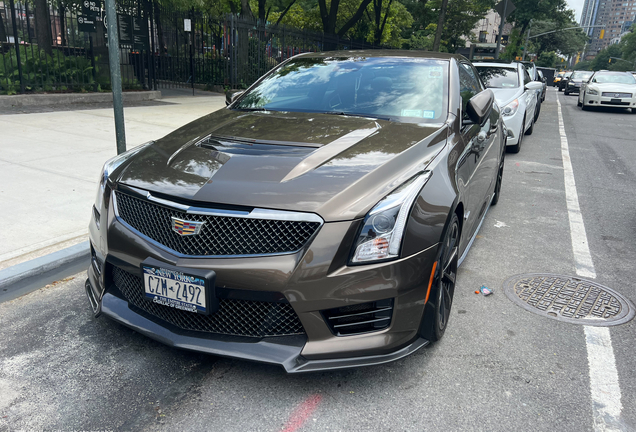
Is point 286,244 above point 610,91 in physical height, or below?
above

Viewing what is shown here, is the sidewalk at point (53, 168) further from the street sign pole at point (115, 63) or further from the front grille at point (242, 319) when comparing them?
the front grille at point (242, 319)

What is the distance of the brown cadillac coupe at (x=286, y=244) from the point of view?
7.68ft

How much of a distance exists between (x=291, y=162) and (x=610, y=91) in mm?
19728

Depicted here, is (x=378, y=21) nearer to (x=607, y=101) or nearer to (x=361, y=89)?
(x=607, y=101)

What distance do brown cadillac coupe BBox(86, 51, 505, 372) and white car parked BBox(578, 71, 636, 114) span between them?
61.3ft

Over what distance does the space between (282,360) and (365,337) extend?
389 mm

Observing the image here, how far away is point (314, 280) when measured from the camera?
230 cm

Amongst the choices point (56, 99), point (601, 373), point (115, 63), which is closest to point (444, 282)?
point (601, 373)

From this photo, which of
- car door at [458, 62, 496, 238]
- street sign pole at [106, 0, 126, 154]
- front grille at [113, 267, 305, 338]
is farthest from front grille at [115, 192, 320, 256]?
street sign pole at [106, 0, 126, 154]

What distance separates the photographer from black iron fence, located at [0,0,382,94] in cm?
1165

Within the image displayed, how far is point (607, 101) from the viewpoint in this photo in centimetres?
1894

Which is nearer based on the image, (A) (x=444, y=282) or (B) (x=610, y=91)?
(A) (x=444, y=282)

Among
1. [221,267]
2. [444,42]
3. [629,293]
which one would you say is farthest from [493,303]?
[444,42]

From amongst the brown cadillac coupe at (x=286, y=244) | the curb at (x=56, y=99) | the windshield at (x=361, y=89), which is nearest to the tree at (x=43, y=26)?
the curb at (x=56, y=99)
